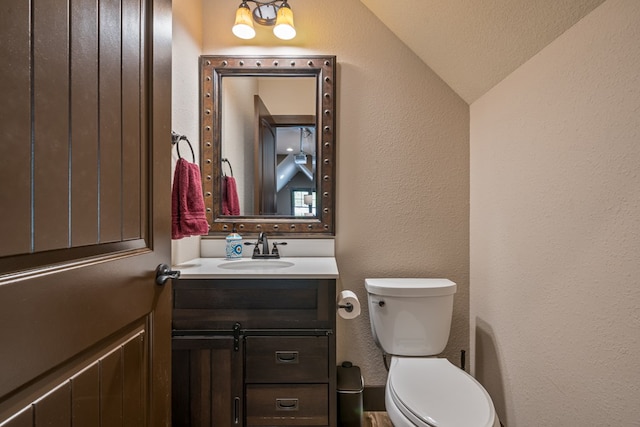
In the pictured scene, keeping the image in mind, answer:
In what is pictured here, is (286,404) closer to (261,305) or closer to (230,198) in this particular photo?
(261,305)

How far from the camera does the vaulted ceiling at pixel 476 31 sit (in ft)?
3.60

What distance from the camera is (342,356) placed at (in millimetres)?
1833

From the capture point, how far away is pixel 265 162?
186 centimetres

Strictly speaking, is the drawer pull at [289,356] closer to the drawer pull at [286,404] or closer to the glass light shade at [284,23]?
the drawer pull at [286,404]

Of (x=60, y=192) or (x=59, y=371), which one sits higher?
(x=60, y=192)

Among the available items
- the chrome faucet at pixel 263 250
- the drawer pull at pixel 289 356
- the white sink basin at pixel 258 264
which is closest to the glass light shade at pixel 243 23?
the chrome faucet at pixel 263 250

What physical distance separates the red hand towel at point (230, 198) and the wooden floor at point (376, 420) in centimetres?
135

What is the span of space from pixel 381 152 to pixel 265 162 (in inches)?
26.9

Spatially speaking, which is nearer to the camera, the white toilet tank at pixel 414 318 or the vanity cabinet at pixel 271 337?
the vanity cabinet at pixel 271 337

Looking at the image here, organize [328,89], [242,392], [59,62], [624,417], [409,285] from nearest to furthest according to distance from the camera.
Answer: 1. [59,62]
2. [624,417]
3. [242,392]
4. [409,285]
5. [328,89]

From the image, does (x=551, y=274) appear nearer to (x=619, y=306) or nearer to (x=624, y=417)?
(x=619, y=306)

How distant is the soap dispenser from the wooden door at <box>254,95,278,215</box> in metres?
0.20

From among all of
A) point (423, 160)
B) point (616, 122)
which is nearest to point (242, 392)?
point (423, 160)

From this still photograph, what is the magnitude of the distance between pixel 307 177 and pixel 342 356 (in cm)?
107
